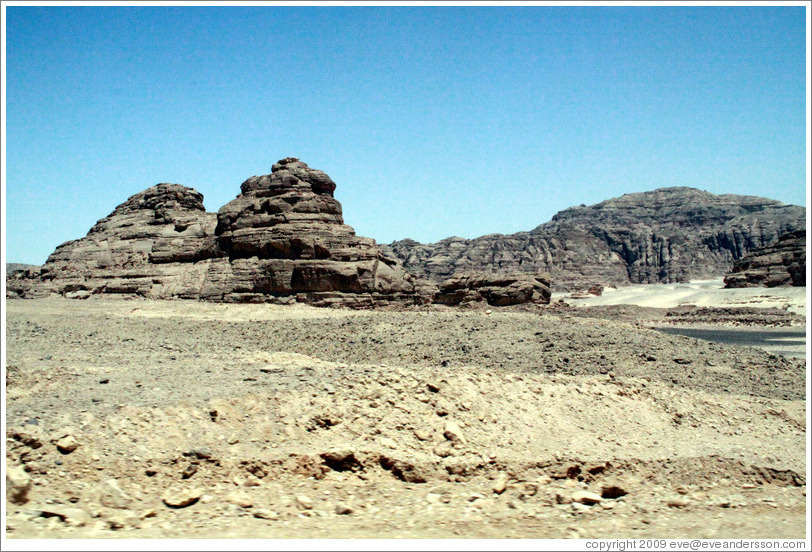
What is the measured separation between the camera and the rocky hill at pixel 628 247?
314 ft

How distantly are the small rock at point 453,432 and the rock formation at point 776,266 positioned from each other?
56986 mm

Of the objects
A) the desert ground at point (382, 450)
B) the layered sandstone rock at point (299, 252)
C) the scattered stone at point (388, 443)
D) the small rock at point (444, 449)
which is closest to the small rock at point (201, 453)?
the desert ground at point (382, 450)

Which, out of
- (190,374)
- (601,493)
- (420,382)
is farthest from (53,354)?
(601,493)

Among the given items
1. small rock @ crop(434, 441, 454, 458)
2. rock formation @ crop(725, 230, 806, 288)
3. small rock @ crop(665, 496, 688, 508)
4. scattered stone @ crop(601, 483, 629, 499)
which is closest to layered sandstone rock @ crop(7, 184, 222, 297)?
small rock @ crop(434, 441, 454, 458)

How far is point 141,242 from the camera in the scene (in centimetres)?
3266

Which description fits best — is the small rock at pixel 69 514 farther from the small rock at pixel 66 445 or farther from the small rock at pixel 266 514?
the small rock at pixel 266 514

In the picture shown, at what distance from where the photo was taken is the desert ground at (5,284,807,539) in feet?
18.5

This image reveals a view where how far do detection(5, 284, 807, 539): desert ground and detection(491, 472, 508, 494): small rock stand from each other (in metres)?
0.02

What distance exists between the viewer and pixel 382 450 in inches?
275

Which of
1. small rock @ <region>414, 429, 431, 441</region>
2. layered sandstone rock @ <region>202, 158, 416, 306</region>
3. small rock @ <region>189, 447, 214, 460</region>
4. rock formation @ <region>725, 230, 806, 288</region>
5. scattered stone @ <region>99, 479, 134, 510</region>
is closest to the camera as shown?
scattered stone @ <region>99, 479, 134, 510</region>

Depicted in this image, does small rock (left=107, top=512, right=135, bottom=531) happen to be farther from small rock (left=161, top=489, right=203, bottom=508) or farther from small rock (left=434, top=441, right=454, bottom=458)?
small rock (left=434, top=441, right=454, bottom=458)

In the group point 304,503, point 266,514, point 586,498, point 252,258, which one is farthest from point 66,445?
point 252,258

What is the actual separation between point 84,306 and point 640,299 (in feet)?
181

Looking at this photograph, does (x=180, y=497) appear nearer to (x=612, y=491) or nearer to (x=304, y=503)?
(x=304, y=503)
